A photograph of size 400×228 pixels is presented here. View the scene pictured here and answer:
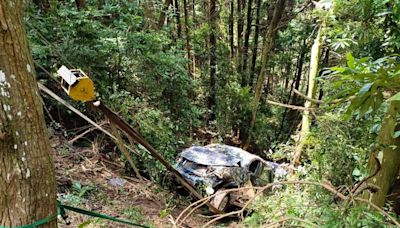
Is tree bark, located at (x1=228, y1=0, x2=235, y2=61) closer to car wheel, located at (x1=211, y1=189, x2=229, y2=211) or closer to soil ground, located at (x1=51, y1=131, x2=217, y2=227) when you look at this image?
car wheel, located at (x1=211, y1=189, x2=229, y2=211)

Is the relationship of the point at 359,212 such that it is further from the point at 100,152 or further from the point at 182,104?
the point at 182,104

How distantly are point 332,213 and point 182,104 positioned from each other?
5.11 metres

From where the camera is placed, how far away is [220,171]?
18.5ft

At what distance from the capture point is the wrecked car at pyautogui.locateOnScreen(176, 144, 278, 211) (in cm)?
540

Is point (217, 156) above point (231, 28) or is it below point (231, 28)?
below

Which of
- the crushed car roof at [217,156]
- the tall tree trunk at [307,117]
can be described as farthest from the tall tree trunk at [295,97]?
the crushed car roof at [217,156]

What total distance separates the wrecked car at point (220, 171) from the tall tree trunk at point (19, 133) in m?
4.09

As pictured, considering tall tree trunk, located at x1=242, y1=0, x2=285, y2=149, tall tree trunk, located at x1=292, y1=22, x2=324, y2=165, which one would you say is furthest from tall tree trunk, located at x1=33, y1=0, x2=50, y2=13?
tall tree trunk, located at x1=242, y1=0, x2=285, y2=149

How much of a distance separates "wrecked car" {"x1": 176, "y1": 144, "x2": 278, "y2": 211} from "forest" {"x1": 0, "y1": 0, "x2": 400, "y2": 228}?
0.02 meters

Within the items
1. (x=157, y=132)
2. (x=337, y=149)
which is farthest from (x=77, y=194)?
(x=337, y=149)

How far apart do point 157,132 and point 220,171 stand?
1.17 m

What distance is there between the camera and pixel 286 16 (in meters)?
8.82

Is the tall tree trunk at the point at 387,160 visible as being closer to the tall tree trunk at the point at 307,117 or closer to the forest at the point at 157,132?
the forest at the point at 157,132

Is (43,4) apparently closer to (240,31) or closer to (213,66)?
(213,66)
